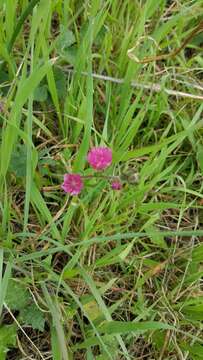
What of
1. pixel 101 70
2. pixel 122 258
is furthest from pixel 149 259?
pixel 101 70

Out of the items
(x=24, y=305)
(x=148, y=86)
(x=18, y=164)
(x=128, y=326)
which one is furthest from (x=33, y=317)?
(x=148, y=86)

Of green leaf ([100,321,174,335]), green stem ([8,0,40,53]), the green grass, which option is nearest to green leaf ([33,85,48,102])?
the green grass

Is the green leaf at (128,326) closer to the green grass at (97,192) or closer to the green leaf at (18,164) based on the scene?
the green grass at (97,192)

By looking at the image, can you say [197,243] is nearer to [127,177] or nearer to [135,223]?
[135,223]

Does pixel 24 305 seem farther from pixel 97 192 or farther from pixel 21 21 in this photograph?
pixel 21 21

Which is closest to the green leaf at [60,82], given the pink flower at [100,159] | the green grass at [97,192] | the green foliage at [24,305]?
the green grass at [97,192]

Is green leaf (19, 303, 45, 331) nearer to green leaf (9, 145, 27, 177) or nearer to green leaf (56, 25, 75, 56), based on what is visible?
green leaf (9, 145, 27, 177)
